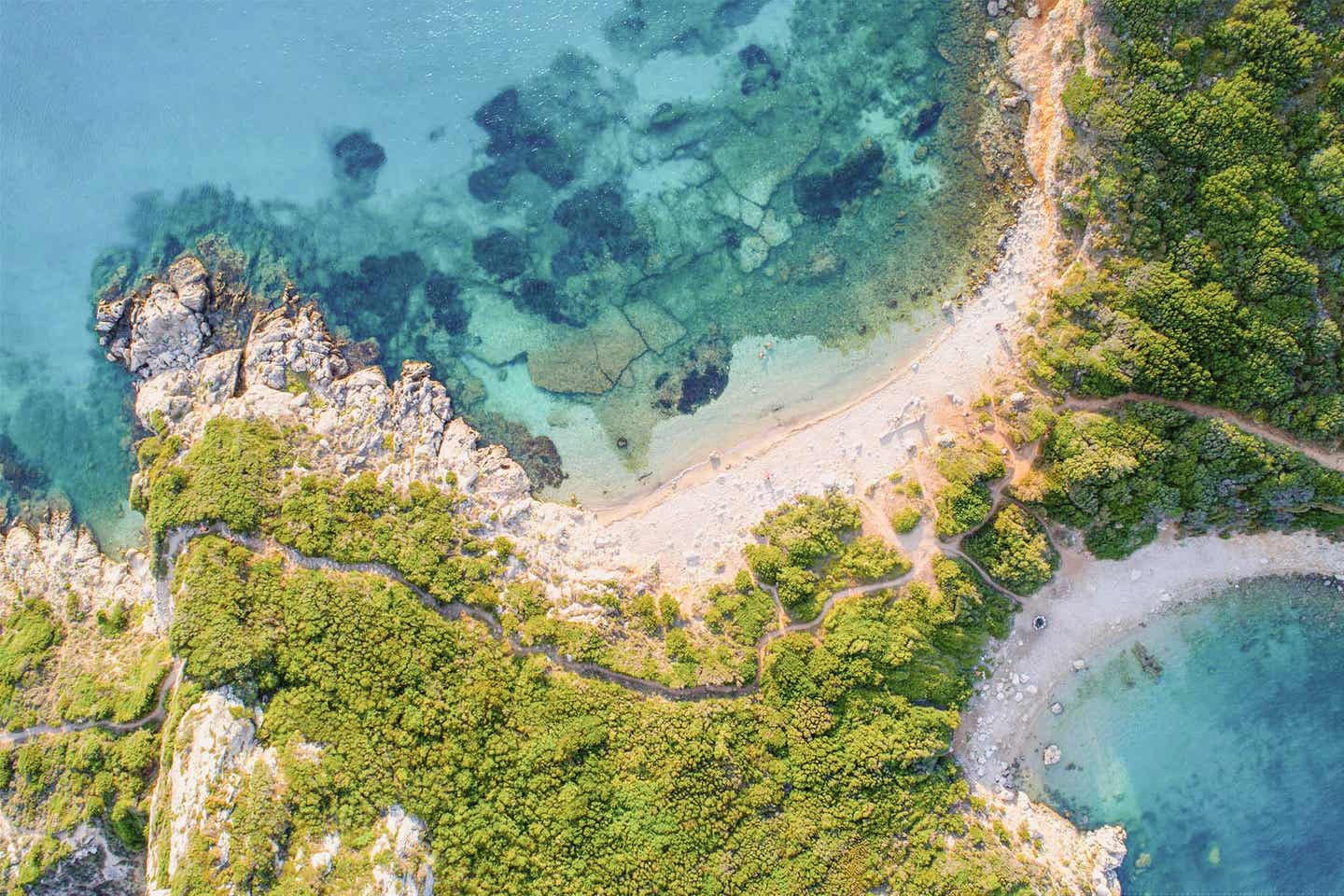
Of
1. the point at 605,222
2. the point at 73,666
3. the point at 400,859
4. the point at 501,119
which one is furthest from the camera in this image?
the point at 501,119

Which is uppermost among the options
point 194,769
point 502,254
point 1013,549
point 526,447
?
point 502,254

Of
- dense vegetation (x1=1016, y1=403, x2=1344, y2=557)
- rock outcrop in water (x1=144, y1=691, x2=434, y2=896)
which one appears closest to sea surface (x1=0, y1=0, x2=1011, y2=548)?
dense vegetation (x1=1016, y1=403, x2=1344, y2=557)

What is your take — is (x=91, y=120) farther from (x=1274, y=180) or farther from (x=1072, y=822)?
(x=1072, y=822)

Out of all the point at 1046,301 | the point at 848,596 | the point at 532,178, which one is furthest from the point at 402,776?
the point at 1046,301

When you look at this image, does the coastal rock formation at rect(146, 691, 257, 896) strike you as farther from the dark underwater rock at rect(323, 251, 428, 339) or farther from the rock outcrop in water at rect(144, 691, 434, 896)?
the dark underwater rock at rect(323, 251, 428, 339)

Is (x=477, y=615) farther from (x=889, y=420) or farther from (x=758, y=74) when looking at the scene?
(x=758, y=74)

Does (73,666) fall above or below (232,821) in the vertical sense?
above

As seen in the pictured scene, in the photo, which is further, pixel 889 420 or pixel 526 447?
pixel 526 447

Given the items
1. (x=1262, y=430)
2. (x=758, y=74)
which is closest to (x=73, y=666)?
(x=758, y=74)
